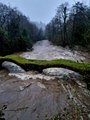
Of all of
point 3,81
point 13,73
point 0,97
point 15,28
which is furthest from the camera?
point 15,28

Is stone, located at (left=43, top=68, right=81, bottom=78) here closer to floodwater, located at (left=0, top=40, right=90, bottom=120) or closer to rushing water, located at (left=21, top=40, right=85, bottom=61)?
floodwater, located at (left=0, top=40, right=90, bottom=120)

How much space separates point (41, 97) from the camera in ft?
23.3

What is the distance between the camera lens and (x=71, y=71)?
368 inches

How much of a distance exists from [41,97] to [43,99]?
0.20 metres

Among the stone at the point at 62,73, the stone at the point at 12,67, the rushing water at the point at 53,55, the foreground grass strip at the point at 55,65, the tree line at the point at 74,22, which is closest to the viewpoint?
the stone at the point at 62,73

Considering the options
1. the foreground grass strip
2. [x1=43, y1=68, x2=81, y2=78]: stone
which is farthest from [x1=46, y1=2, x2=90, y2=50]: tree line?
[x1=43, y1=68, x2=81, y2=78]: stone

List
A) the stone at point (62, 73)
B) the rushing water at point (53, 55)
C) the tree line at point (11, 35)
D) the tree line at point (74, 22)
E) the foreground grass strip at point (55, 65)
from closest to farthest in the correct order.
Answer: the stone at point (62, 73), the foreground grass strip at point (55, 65), the rushing water at point (53, 55), the tree line at point (11, 35), the tree line at point (74, 22)

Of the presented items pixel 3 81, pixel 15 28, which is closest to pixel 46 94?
pixel 3 81

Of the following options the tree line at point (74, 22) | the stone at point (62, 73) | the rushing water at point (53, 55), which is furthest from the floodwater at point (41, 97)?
the tree line at point (74, 22)

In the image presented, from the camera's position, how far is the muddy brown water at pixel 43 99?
5.55m

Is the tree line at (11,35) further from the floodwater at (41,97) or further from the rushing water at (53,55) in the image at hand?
the floodwater at (41,97)

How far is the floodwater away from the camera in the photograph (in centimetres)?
557

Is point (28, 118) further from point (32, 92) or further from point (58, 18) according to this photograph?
point (58, 18)

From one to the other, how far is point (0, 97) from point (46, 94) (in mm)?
1966
